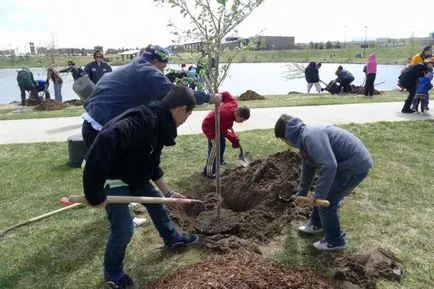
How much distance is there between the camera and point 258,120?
35.4 ft

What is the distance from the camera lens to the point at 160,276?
3.62 metres

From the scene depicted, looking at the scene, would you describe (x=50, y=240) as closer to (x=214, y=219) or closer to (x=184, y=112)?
(x=214, y=219)

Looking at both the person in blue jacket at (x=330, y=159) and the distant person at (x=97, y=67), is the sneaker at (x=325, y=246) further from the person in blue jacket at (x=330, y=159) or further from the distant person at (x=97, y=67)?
the distant person at (x=97, y=67)

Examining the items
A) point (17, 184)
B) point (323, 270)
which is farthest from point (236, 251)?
point (17, 184)

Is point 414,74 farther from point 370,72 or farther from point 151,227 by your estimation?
point 151,227

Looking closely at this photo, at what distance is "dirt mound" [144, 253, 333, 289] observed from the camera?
302cm

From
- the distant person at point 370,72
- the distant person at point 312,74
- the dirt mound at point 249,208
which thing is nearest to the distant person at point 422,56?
the distant person at point 370,72

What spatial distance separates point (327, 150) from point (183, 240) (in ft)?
5.39

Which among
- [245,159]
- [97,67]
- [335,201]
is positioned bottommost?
[245,159]

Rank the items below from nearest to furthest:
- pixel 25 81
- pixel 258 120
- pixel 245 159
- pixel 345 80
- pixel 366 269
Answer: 1. pixel 366 269
2. pixel 245 159
3. pixel 258 120
4. pixel 25 81
5. pixel 345 80

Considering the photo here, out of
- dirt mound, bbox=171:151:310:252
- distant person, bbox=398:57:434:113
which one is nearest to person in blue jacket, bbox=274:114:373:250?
dirt mound, bbox=171:151:310:252

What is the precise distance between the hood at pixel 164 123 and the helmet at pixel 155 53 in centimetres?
98

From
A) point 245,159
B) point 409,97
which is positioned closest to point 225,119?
point 245,159

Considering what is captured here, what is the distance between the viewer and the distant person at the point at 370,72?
16062 millimetres
